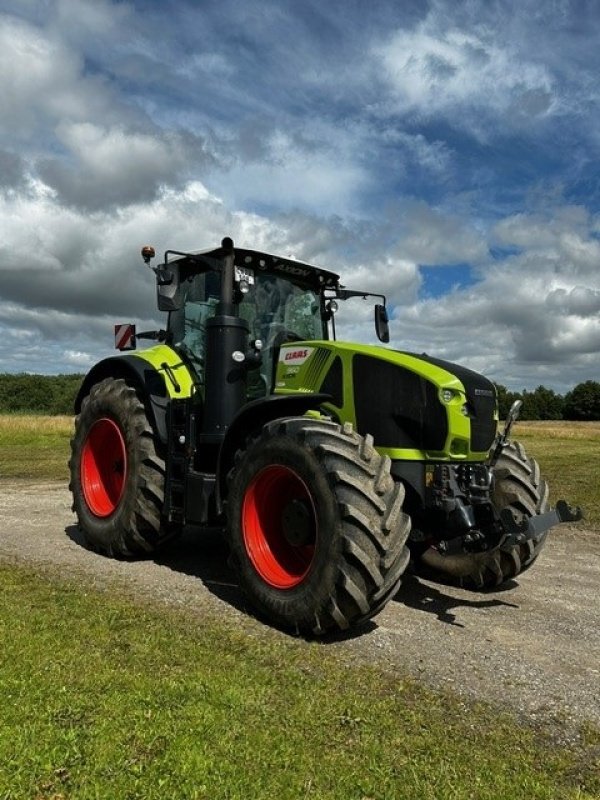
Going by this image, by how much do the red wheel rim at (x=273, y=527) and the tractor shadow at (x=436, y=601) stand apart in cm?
94

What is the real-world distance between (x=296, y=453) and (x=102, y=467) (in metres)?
3.34

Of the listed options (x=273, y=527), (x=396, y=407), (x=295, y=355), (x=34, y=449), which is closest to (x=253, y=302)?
(x=295, y=355)

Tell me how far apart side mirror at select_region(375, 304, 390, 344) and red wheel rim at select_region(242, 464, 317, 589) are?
7.40ft

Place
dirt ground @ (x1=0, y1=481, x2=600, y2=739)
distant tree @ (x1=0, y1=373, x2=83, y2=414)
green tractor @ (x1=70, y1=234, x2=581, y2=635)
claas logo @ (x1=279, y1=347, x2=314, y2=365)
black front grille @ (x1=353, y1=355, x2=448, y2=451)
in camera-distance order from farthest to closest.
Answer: distant tree @ (x1=0, y1=373, x2=83, y2=414), claas logo @ (x1=279, y1=347, x2=314, y2=365), black front grille @ (x1=353, y1=355, x2=448, y2=451), green tractor @ (x1=70, y1=234, x2=581, y2=635), dirt ground @ (x1=0, y1=481, x2=600, y2=739)

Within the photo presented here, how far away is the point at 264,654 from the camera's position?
12.6ft

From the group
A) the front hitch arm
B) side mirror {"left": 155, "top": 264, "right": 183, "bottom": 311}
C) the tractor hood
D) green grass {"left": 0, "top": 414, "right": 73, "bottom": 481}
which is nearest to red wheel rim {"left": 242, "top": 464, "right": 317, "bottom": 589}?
the tractor hood

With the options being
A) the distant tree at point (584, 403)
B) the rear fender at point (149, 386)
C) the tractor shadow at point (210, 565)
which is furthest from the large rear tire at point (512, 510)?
the distant tree at point (584, 403)

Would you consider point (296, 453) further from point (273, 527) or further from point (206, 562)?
point (206, 562)

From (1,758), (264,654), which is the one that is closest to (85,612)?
(264,654)

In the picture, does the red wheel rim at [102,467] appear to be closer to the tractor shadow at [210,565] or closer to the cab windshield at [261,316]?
the tractor shadow at [210,565]

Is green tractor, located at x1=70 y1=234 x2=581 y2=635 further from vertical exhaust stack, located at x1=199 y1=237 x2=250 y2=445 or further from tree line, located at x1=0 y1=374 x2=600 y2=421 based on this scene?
tree line, located at x1=0 y1=374 x2=600 y2=421

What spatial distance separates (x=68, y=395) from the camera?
73.9 metres

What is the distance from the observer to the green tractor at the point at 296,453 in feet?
13.3

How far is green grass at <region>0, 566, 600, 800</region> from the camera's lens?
2521 mm
